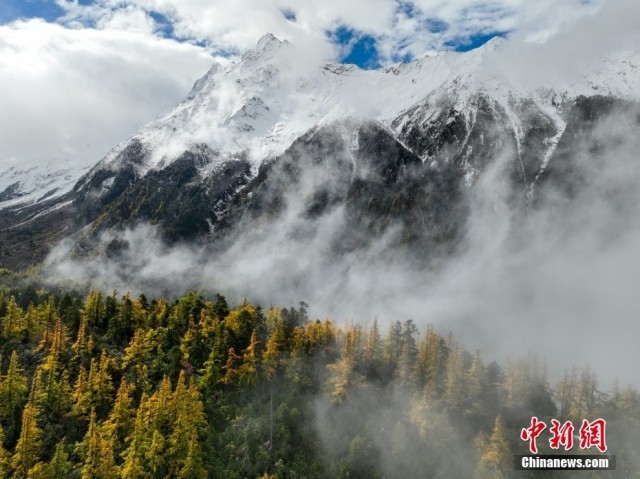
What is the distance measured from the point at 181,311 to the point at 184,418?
51.5 metres

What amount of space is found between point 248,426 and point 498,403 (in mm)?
62957

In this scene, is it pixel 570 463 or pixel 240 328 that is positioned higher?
pixel 240 328

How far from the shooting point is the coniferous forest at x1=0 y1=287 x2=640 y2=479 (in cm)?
10156

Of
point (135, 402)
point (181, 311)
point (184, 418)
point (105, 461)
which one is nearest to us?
point (105, 461)

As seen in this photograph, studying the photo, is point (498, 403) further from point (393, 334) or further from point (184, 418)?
point (184, 418)

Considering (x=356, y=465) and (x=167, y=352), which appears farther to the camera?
(x=167, y=352)

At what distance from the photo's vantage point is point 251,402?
12319 cm

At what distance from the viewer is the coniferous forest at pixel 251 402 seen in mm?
101562

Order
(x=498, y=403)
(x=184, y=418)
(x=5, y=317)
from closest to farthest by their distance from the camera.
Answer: (x=184, y=418) → (x=498, y=403) → (x=5, y=317)

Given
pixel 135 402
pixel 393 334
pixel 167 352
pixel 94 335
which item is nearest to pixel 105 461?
pixel 135 402

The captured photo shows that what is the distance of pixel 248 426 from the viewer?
4476 inches

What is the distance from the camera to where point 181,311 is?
149 metres

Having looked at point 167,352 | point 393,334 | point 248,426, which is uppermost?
point 393,334

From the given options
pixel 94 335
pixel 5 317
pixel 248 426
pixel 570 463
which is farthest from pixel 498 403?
pixel 5 317
